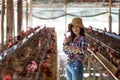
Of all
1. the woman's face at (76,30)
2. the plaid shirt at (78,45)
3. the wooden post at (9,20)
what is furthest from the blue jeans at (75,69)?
the wooden post at (9,20)

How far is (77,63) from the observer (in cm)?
401

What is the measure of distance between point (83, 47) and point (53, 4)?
18.6m

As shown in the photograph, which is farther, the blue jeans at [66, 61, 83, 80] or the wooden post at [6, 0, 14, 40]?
the wooden post at [6, 0, 14, 40]

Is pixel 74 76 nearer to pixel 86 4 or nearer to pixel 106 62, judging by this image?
pixel 106 62

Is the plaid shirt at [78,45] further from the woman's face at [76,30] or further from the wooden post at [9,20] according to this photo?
the wooden post at [9,20]

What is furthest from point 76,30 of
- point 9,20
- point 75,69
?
point 9,20

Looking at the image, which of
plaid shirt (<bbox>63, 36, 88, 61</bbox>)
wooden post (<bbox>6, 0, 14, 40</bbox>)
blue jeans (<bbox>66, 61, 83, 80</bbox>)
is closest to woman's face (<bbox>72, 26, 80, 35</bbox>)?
plaid shirt (<bbox>63, 36, 88, 61</bbox>)

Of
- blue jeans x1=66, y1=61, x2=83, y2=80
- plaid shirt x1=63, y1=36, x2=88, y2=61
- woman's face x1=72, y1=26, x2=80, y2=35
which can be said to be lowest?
blue jeans x1=66, y1=61, x2=83, y2=80

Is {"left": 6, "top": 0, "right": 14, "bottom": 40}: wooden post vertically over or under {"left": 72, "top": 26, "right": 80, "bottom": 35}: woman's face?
under

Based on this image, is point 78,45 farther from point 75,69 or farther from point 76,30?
point 75,69

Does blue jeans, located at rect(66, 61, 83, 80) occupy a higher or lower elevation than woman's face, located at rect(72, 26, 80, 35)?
lower

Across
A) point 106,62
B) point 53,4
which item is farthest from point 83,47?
point 53,4

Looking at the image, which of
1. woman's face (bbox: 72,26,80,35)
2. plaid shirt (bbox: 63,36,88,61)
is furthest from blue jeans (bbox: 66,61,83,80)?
woman's face (bbox: 72,26,80,35)

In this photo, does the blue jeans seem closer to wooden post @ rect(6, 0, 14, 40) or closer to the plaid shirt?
the plaid shirt
